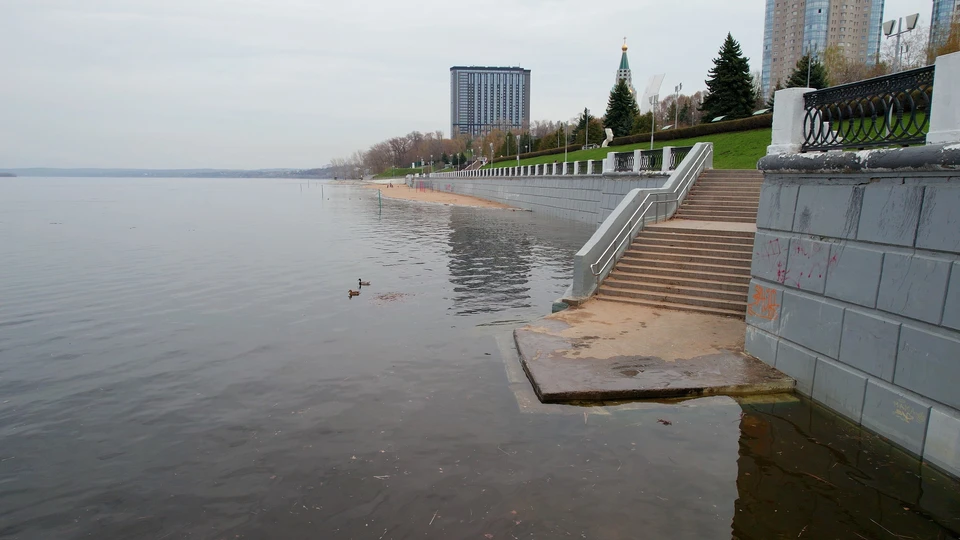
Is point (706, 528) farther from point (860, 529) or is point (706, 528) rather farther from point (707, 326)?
point (707, 326)

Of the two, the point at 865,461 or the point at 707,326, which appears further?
the point at 707,326

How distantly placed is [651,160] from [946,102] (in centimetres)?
1999

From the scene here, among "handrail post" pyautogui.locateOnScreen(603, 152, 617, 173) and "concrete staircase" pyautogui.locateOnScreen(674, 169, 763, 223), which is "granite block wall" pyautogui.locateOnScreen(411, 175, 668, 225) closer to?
"handrail post" pyautogui.locateOnScreen(603, 152, 617, 173)

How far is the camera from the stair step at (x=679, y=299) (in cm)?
1113

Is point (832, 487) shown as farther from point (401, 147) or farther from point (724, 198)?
point (401, 147)

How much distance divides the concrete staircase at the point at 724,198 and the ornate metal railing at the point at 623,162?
8.28m

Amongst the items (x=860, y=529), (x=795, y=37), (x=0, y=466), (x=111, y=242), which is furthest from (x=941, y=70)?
(x=795, y=37)

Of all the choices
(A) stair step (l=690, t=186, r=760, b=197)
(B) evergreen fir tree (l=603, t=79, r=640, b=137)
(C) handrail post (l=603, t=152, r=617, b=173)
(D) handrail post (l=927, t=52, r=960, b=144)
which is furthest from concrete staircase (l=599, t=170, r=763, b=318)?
(B) evergreen fir tree (l=603, t=79, r=640, b=137)

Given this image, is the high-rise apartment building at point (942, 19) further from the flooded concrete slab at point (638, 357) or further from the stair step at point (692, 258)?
the flooded concrete slab at point (638, 357)

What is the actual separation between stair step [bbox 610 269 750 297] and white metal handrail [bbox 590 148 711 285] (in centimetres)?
48

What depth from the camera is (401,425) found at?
7352 millimetres

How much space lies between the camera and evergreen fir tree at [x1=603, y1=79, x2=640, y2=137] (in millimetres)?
67812

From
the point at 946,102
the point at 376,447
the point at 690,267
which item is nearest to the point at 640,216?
the point at 690,267

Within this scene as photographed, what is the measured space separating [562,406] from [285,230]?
29.1 metres
